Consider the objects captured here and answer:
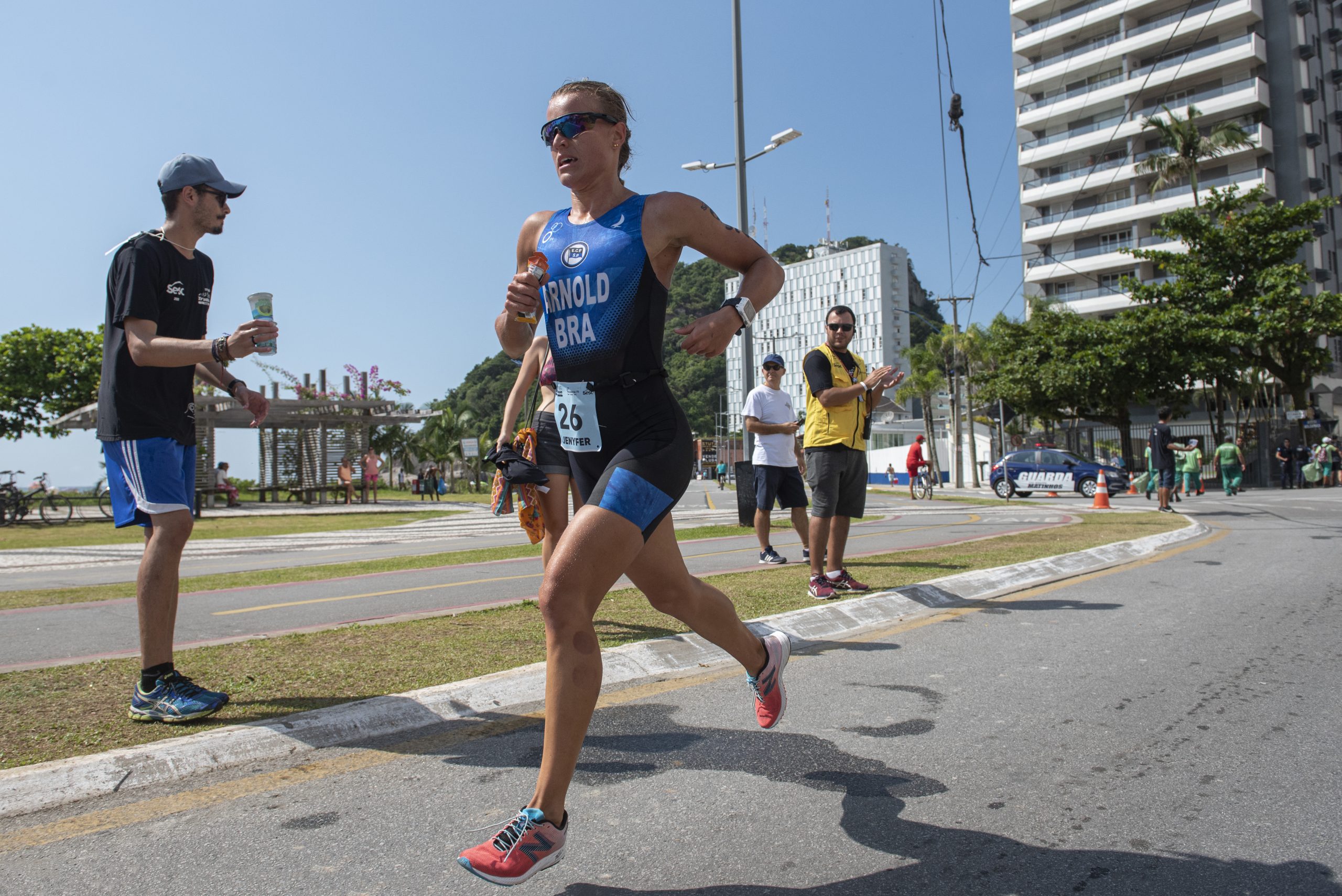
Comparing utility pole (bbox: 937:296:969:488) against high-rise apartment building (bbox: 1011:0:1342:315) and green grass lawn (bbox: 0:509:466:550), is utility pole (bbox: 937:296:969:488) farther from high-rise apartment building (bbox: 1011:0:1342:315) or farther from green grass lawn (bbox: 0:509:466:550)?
green grass lawn (bbox: 0:509:466:550)

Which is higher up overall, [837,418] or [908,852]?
[837,418]

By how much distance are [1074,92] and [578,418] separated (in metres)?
69.6

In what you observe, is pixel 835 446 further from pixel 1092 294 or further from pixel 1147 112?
pixel 1147 112

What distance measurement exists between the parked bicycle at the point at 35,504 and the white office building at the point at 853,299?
5006 inches

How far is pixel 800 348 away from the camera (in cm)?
16038

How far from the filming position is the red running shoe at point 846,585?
623cm

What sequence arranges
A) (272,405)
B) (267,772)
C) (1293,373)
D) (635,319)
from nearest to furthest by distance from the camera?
(635,319) → (267,772) → (272,405) → (1293,373)

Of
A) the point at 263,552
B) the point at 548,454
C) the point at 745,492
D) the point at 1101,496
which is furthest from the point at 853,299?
the point at 548,454

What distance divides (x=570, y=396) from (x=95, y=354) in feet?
149

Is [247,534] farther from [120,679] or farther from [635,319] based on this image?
[635,319]

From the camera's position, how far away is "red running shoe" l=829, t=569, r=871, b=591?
623 centimetres

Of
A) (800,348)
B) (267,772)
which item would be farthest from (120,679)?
(800,348)

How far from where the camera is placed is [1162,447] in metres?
17.0

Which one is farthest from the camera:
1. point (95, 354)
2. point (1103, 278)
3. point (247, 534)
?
point (1103, 278)
